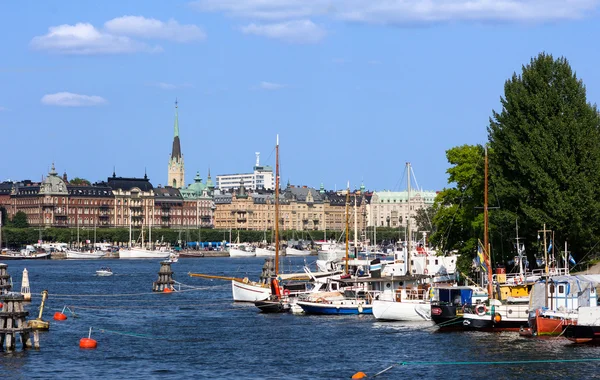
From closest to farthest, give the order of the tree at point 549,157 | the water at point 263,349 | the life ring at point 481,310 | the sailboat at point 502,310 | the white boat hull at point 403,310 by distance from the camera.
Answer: the water at point 263,349 → the sailboat at point 502,310 → the life ring at point 481,310 → the white boat hull at point 403,310 → the tree at point 549,157

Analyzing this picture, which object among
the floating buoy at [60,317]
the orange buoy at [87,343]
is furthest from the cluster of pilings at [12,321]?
the floating buoy at [60,317]

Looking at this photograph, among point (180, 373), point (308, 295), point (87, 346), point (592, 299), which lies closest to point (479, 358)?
point (592, 299)

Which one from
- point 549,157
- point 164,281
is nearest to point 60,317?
point 549,157

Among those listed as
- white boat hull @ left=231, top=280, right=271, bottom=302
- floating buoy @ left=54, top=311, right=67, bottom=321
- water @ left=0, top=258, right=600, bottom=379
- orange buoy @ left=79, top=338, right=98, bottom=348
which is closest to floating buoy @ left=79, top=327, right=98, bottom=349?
orange buoy @ left=79, top=338, right=98, bottom=348

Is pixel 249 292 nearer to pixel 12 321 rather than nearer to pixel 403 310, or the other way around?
pixel 403 310

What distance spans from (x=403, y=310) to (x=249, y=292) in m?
23.9

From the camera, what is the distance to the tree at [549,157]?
8081cm

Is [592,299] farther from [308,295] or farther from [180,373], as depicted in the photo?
[308,295]

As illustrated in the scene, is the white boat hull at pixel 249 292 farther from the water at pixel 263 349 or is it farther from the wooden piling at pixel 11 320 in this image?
the wooden piling at pixel 11 320

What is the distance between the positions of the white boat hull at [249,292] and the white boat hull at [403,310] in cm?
1849

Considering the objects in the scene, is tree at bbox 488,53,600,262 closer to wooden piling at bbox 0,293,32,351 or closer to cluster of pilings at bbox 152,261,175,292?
wooden piling at bbox 0,293,32,351

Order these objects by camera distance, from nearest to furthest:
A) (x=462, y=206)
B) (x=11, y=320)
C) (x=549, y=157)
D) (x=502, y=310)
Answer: (x=11, y=320)
(x=502, y=310)
(x=549, y=157)
(x=462, y=206)

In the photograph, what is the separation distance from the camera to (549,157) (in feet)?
268

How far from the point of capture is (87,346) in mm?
65750
